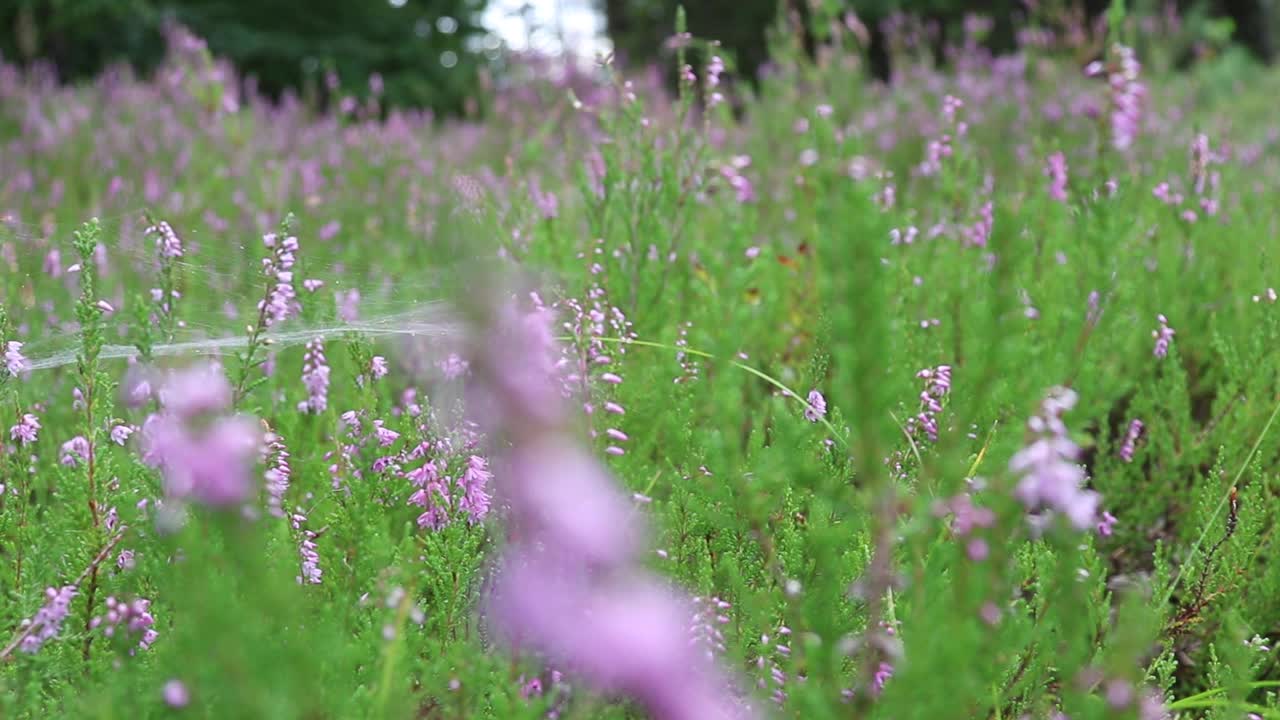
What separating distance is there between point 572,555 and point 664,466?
1.25m

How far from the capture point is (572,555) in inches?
37.4

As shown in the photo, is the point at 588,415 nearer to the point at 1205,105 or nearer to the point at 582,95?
the point at 582,95

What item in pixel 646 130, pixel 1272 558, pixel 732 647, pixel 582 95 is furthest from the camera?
pixel 582 95

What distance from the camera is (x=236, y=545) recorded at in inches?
35.4

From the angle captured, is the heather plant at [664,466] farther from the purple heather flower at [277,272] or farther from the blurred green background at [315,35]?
the blurred green background at [315,35]

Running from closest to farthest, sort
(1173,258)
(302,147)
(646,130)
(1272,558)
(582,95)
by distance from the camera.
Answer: (1272,558)
(646,130)
(1173,258)
(302,147)
(582,95)

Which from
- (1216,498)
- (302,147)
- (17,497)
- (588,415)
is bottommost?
(302,147)

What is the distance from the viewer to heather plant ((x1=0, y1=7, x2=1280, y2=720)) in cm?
94

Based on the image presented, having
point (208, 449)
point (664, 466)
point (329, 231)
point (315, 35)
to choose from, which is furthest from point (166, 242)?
point (315, 35)

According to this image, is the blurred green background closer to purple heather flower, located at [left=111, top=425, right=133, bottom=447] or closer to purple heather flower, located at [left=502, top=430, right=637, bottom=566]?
purple heather flower, located at [left=111, top=425, right=133, bottom=447]

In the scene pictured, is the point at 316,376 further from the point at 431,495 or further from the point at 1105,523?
the point at 1105,523

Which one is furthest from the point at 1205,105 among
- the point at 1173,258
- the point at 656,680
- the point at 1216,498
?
the point at 656,680

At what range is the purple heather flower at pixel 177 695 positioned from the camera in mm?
1022

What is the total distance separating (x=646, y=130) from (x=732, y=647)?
6.13ft
